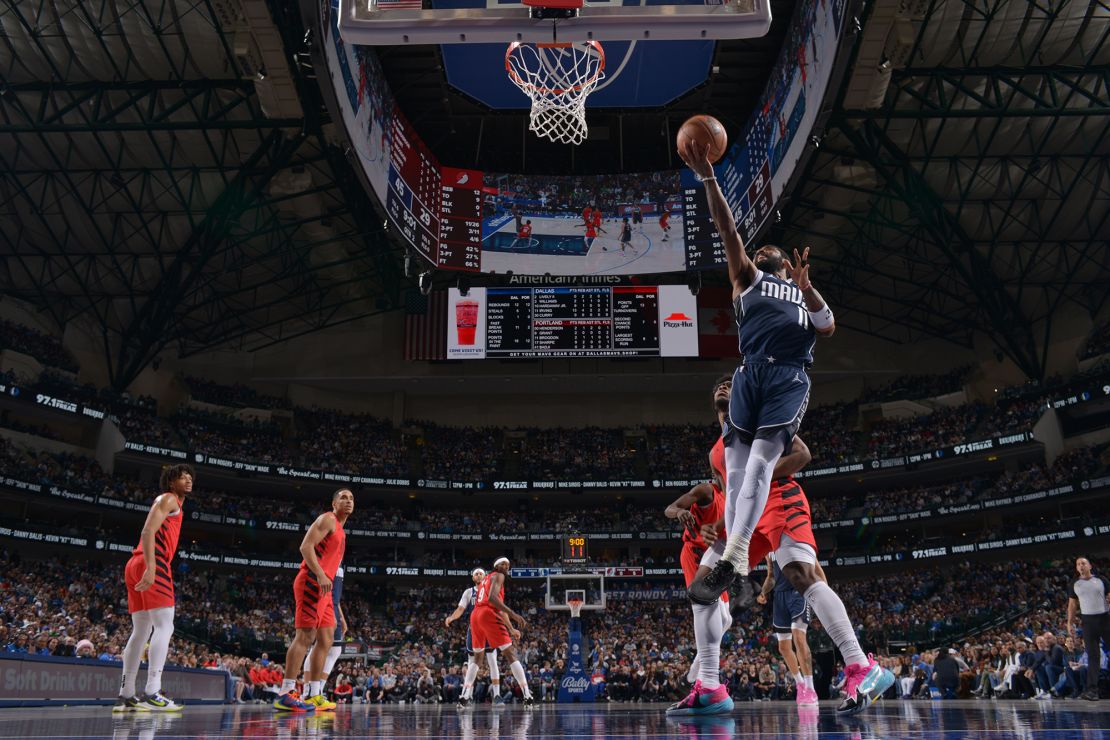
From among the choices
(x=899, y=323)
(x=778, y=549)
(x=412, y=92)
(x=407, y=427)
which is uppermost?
(x=412, y=92)

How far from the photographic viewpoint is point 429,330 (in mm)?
30297

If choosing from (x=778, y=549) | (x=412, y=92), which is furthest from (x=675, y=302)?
(x=778, y=549)

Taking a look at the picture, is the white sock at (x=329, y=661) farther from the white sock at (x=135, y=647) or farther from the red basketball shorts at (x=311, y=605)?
the white sock at (x=135, y=647)

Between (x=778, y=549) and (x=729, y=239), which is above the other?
(x=729, y=239)

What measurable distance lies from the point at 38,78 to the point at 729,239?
23.6 metres

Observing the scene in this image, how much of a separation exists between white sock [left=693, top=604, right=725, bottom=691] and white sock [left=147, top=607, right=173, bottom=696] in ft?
15.8

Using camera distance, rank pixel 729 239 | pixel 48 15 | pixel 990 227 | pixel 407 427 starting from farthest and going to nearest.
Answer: pixel 407 427
pixel 990 227
pixel 48 15
pixel 729 239

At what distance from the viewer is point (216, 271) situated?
106 feet

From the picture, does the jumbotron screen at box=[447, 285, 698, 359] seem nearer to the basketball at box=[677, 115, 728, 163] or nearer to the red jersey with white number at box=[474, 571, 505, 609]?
the red jersey with white number at box=[474, 571, 505, 609]

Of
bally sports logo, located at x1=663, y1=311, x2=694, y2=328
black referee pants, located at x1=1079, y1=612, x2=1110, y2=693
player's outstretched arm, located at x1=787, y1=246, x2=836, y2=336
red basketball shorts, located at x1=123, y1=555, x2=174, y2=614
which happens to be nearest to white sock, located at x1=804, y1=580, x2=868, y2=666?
player's outstretched arm, located at x1=787, y1=246, x2=836, y2=336

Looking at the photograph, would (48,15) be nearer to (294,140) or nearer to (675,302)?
(294,140)

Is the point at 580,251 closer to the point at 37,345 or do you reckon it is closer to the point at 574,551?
the point at 574,551

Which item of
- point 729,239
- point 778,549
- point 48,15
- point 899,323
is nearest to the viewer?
point 729,239

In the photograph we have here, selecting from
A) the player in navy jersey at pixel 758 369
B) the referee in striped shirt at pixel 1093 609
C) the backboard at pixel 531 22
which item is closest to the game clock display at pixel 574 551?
the referee in striped shirt at pixel 1093 609
